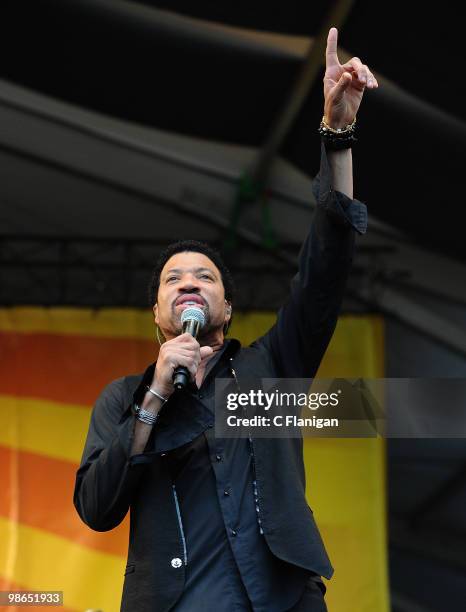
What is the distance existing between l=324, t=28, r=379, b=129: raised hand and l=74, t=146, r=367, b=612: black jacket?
78 mm

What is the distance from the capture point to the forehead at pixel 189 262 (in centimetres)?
205

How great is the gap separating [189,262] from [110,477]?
523mm

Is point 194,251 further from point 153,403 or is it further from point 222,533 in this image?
point 222,533

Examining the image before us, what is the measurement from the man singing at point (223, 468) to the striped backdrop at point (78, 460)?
278 cm

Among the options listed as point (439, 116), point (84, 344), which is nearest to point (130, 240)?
point (84, 344)

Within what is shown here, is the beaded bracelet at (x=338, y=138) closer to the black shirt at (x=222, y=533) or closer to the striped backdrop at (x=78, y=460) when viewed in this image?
the black shirt at (x=222, y=533)

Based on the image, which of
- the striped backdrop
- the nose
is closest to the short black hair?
the nose

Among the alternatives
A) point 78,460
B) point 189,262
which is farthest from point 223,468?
point 78,460

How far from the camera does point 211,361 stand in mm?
1959

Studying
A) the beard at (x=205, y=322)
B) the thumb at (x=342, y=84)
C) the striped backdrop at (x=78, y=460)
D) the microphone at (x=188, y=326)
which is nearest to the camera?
the microphone at (x=188, y=326)

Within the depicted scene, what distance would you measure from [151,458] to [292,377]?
35 centimetres

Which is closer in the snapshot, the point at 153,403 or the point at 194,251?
the point at 153,403

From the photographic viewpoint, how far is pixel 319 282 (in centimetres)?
187

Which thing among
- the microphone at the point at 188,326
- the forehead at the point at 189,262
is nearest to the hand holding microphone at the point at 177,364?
the microphone at the point at 188,326
